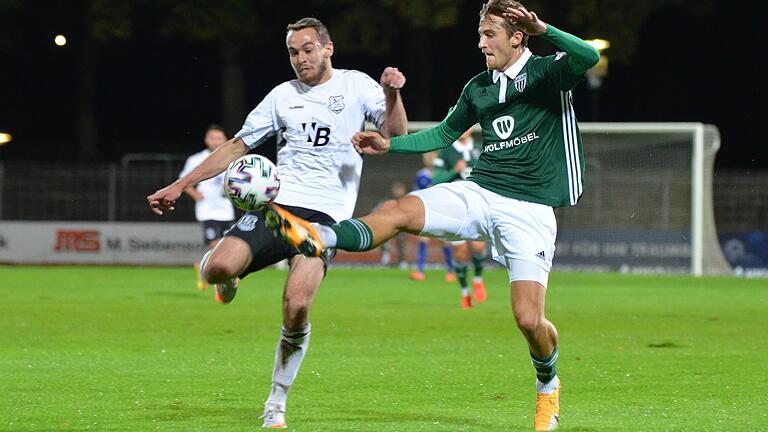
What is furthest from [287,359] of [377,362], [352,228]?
[377,362]

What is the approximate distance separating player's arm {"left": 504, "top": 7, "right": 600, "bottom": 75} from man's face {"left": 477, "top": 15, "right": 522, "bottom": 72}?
27 cm

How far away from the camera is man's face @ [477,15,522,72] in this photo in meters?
7.54

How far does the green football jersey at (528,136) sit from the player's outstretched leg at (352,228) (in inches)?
22.4

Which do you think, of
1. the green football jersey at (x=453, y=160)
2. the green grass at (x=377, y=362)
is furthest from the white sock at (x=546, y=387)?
the green football jersey at (x=453, y=160)

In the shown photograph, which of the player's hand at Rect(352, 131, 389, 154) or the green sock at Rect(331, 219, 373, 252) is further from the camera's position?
the player's hand at Rect(352, 131, 389, 154)

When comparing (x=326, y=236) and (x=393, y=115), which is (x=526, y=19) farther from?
(x=326, y=236)

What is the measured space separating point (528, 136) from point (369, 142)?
35.1 inches

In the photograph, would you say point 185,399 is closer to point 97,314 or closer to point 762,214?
point 97,314

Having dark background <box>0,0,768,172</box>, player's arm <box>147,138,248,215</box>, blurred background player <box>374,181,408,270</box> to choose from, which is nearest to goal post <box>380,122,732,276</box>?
blurred background player <box>374,181,408,270</box>

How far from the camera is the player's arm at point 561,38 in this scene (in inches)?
278

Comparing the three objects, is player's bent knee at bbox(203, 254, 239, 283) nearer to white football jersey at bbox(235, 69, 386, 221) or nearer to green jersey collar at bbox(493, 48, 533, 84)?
white football jersey at bbox(235, 69, 386, 221)

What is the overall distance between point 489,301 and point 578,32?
17482 mm

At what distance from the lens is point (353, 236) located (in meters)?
6.75

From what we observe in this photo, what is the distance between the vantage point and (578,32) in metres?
34.2
